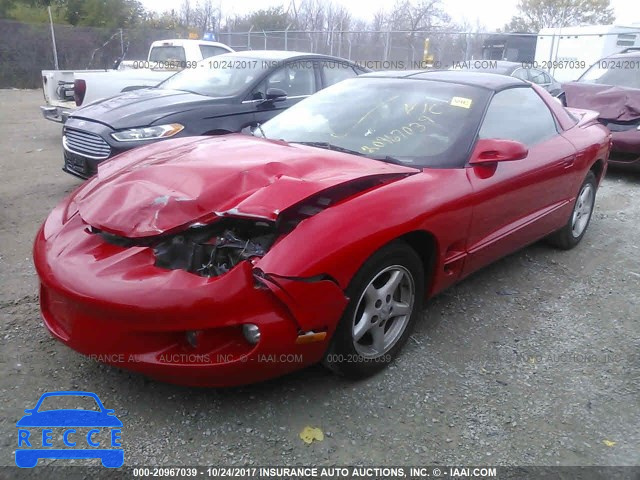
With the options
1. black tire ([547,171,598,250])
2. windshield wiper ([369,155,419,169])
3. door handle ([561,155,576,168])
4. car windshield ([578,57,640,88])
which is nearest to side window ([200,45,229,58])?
car windshield ([578,57,640,88])

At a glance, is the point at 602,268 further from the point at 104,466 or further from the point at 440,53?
the point at 440,53

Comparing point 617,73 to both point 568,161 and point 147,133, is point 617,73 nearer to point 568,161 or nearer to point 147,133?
point 568,161

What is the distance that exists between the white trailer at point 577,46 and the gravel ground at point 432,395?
1674 cm

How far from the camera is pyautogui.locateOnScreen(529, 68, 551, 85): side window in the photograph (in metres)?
10.9

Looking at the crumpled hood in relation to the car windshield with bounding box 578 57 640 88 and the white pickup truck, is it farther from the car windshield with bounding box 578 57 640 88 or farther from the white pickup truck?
the white pickup truck

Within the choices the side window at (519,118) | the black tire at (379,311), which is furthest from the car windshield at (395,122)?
the black tire at (379,311)

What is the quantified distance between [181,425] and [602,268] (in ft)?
11.3

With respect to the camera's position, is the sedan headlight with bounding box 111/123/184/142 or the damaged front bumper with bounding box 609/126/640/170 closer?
the sedan headlight with bounding box 111/123/184/142

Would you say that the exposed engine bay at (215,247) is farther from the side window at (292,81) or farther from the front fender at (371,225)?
the side window at (292,81)

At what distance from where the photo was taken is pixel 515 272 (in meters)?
4.04

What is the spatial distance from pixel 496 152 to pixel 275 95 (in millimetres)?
3259

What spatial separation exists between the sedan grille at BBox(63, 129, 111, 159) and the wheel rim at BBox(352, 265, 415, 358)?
3447mm

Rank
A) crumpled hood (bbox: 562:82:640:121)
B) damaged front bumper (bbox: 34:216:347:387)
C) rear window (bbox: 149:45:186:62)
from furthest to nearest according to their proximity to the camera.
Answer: rear window (bbox: 149:45:186:62) < crumpled hood (bbox: 562:82:640:121) < damaged front bumper (bbox: 34:216:347:387)

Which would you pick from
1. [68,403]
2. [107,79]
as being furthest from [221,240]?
[107,79]
